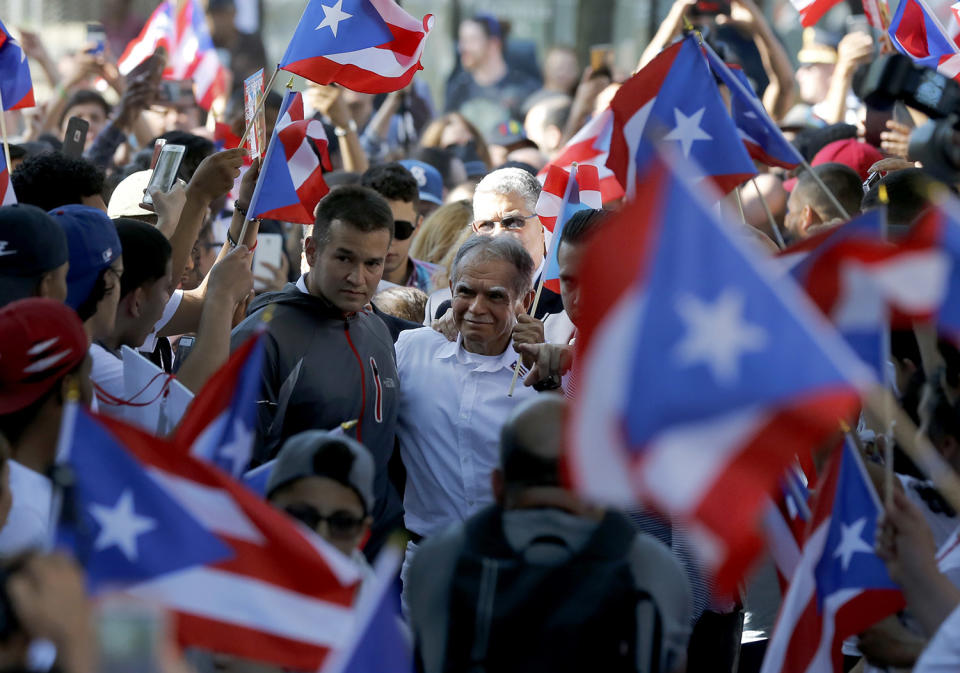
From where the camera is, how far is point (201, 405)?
377 centimetres

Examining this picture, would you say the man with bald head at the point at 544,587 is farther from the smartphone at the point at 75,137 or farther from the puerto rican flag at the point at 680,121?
the smartphone at the point at 75,137

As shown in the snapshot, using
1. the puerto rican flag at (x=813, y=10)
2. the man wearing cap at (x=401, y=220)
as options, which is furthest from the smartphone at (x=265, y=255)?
the puerto rican flag at (x=813, y=10)

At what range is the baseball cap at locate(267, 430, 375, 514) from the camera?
144 inches

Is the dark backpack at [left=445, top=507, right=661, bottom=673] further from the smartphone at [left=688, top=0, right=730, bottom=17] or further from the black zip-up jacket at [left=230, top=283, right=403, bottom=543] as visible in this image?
the smartphone at [left=688, top=0, right=730, bottom=17]

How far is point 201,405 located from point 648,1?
61.0 feet

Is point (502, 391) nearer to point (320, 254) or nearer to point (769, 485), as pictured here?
point (320, 254)

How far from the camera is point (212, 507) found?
3.26m

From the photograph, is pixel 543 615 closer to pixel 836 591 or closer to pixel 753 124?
pixel 836 591

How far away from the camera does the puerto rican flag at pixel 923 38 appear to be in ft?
22.8

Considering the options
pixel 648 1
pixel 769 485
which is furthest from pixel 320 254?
pixel 648 1

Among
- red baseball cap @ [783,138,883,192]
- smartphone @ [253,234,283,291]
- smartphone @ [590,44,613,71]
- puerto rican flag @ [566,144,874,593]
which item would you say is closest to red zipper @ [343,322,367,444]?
smartphone @ [253,234,283,291]

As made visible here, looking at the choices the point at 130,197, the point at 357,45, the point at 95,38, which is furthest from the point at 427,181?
the point at 95,38

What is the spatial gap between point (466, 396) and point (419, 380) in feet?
0.89

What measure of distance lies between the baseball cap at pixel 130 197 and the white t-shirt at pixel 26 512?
274 cm
